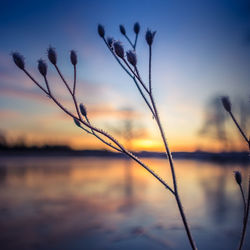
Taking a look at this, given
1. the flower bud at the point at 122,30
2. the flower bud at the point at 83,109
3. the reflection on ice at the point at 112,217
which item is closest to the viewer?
the flower bud at the point at 83,109

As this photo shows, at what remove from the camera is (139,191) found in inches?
350

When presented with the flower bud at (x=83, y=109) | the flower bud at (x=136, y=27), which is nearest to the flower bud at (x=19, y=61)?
the flower bud at (x=83, y=109)

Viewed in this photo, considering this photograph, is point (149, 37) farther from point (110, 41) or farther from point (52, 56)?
point (52, 56)

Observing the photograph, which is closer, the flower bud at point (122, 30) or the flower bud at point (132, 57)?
the flower bud at point (132, 57)

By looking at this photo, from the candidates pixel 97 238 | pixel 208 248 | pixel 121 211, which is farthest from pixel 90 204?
pixel 208 248

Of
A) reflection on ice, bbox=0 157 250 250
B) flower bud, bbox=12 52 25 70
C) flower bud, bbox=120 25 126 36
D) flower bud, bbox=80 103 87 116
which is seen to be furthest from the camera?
reflection on ice, bbox=0 157 250 250

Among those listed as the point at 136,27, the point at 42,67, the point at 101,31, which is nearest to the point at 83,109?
the point at 42,67

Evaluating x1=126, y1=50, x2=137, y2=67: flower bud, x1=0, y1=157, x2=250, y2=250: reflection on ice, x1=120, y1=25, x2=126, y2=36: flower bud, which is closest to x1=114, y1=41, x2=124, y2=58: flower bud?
x1=126, y1=50, x2=137, y2=67: flower bud

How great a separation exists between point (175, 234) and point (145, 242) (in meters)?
0.61

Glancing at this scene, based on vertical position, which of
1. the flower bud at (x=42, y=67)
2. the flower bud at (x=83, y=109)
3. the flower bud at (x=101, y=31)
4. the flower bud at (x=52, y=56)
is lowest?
the flower bud at (x=83, y=109)

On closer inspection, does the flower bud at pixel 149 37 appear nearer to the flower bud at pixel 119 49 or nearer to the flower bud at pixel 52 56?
the flower bud at pixel 119 49

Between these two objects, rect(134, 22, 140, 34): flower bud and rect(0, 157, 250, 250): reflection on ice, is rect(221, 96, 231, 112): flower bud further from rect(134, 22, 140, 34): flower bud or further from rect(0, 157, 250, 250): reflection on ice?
rect(0, 157, 250, 250): reflection on ice

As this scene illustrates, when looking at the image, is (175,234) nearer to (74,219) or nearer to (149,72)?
(74,219)

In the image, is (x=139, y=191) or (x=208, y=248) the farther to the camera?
(x=139, y=191)
